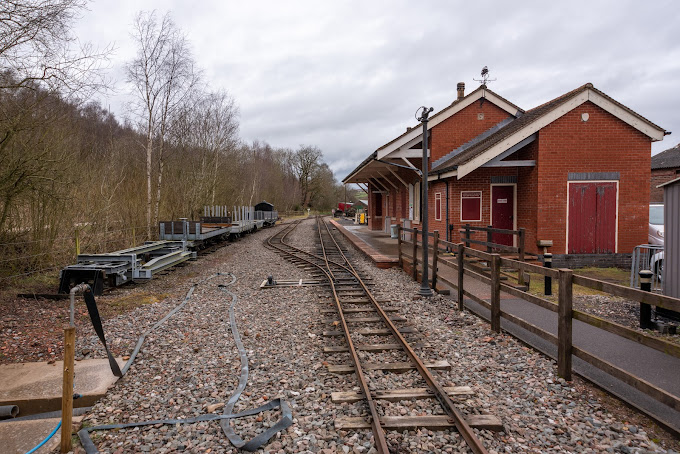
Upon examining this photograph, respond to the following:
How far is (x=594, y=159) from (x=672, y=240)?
253 inches

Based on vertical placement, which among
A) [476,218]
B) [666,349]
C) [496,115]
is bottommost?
[666,349]

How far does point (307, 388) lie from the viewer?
405 centimetres

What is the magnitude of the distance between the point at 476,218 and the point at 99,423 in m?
11.9

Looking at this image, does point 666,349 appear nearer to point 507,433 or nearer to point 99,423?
point 507,433

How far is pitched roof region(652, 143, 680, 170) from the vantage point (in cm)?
2676

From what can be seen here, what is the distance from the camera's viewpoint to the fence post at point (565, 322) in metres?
4.17

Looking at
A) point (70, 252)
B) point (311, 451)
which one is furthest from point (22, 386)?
point (70, 252)

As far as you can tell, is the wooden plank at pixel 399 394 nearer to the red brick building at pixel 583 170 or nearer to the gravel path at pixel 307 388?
the gravel path at pixel 307 388

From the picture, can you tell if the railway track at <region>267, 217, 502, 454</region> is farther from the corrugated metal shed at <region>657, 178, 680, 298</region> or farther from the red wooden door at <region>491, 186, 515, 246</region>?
the red wooden door at <region>491, 186, 515, 246</region>

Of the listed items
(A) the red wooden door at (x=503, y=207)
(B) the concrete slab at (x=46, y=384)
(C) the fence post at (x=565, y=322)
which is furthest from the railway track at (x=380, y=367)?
(A) the red wooden door at (x=503, y=207)

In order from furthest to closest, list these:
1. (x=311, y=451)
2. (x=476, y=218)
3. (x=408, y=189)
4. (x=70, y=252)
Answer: (x=408, y=189), (x=476, y=218), (x=70, y=252), (x=311, y=451)

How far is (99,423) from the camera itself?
349cm

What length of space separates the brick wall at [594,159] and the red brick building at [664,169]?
17.1 meters

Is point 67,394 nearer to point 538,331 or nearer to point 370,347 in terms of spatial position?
point 370,347
